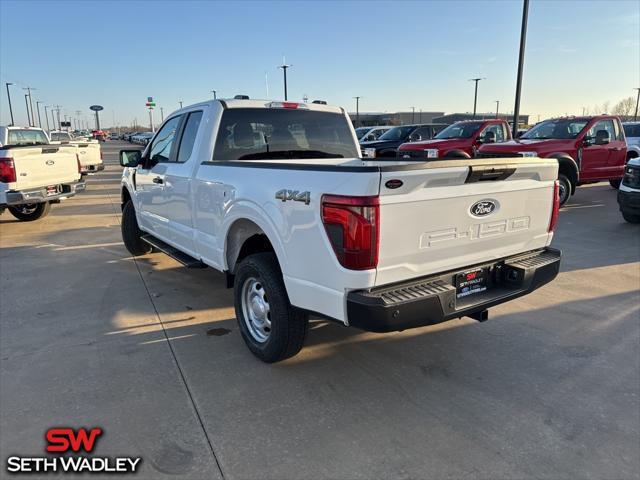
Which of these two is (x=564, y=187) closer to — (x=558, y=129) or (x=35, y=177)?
(x=558, y=129)

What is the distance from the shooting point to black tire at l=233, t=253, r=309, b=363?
3299 millimetres

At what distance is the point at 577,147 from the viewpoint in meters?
10.7

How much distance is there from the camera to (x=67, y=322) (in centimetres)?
443

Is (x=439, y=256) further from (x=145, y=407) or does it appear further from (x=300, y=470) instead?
(x=145, y=407)

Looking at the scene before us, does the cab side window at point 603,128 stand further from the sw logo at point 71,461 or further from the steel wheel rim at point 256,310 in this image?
the sw logo at point 71,461

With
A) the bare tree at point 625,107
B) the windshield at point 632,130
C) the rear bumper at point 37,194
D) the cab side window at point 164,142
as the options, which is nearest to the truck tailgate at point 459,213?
the cab side window at point 164,142

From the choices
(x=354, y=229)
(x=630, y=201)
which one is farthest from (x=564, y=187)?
(x=354, y=229)

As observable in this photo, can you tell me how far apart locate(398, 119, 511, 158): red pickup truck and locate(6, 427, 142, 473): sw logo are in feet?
37.9

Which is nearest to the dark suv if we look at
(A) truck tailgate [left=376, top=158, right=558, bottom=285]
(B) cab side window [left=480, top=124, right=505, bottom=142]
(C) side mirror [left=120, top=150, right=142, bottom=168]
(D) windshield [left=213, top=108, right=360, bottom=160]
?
(B) cab side window [left=480, top=124, right=505, bottom=142]

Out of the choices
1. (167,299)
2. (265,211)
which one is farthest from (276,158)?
(167,299)

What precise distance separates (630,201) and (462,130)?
6433 millimetres

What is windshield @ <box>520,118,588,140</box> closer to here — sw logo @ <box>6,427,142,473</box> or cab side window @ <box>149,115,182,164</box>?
cab side window @ <box>149,115,182,164</box>

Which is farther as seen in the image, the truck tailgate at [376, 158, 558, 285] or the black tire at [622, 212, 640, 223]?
the black tire at [622, 212, 640, 223]

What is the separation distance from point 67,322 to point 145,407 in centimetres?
190
